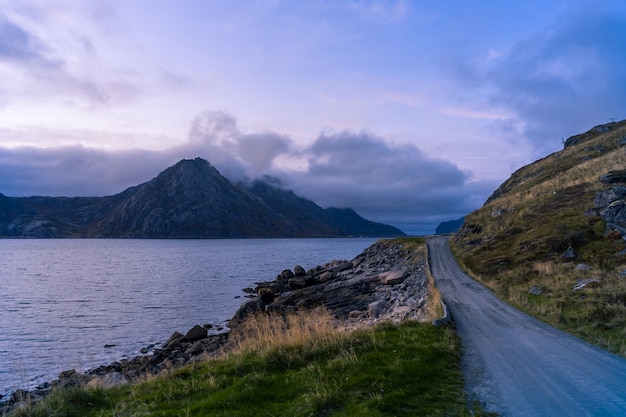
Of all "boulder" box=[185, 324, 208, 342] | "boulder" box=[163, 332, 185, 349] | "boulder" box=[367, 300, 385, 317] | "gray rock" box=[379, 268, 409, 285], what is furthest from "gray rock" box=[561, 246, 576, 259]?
"boulder" box=[163, 332, 185, 349]

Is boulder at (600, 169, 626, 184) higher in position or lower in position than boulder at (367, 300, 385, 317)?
higher

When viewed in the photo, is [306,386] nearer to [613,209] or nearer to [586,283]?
[586,283]

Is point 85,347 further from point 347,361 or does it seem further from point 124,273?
point 124,273

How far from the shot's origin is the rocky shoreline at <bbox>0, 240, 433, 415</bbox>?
23766 millimetres

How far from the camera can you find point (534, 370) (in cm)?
1266

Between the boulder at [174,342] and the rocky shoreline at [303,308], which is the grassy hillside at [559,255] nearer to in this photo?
the rocky shoreline at [303,308]

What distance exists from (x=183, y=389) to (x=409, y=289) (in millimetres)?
30964

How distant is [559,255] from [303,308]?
23952mm

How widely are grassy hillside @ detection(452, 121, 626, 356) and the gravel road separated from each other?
5.23 ft

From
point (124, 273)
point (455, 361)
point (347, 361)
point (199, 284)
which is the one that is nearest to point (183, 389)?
point (347, 361)

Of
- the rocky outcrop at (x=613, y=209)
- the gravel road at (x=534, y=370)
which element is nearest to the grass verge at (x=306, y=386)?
the gravel road at (x=534, y=370)

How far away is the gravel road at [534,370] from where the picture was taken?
9.85 m

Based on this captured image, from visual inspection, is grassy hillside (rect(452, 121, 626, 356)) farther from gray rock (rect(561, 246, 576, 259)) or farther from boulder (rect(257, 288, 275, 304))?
boulder (rect(257, 288, 275, 304))

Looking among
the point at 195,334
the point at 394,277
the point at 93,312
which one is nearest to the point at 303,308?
the point at 195,334
